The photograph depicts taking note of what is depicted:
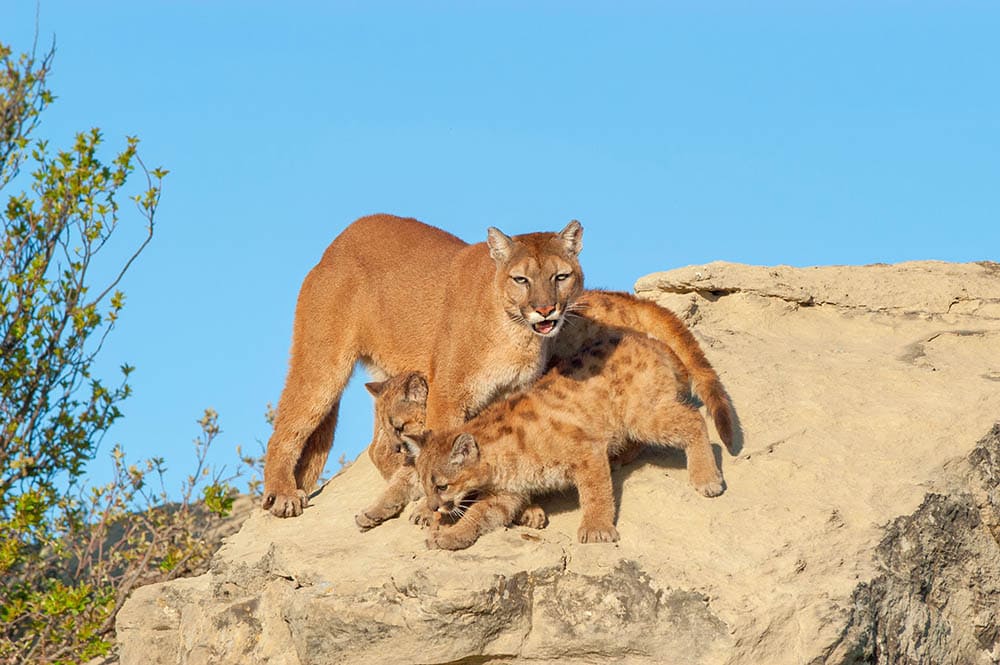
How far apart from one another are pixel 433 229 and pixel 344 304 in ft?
3.62

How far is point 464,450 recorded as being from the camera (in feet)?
26.6

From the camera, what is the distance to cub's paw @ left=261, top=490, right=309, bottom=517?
31.9 ft

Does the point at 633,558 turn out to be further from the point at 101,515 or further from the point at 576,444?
the point at 101,515

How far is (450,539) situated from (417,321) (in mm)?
2184

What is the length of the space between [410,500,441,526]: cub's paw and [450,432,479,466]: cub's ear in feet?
1.47

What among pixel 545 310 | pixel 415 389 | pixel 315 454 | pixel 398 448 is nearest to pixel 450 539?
pixel 398 448

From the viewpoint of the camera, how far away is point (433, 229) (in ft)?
34.6

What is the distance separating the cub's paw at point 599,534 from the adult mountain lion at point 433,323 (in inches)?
51.3

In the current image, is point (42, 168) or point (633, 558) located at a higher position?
point (42, 168)

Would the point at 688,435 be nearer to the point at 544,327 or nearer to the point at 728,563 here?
the point at 728,563

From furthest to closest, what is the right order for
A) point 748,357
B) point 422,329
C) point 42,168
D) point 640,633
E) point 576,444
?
point 42,168, point 748,357, point 422,329, point 576,444, point 640,633

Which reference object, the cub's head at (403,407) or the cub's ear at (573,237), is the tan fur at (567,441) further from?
the cub's ear at (573,237)

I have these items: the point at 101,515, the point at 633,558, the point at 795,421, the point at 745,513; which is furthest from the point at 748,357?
the point at 101,515

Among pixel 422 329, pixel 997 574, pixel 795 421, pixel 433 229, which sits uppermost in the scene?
pixel 433 229
